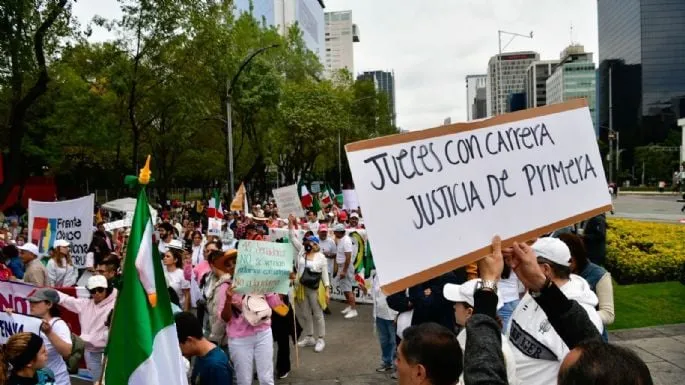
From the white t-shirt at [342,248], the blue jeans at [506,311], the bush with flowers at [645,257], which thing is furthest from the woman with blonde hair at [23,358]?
the bush with flowers at [645,257]

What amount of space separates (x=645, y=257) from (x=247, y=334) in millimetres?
8237

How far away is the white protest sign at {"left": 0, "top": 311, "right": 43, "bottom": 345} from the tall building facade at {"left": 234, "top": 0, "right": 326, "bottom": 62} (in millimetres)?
66133

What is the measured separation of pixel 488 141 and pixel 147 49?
1857 cm

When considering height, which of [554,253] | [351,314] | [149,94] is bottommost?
[351,314]

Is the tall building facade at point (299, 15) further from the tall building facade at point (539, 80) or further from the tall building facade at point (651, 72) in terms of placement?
the tall building facade at point (539, 80)

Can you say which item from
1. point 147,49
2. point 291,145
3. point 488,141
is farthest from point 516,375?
point 291,145

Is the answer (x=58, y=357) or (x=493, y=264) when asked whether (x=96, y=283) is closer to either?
(x=58, y=357)

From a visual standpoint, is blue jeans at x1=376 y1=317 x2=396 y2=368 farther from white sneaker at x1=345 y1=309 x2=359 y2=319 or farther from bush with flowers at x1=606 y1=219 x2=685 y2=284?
bush with flowers at x1=606 y1=219 x2=685 y2=284

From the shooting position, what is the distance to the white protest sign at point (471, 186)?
2791 mm

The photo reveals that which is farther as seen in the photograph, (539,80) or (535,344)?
(539,80)

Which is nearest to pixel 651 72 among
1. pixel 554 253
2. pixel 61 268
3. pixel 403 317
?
pixel 61 268

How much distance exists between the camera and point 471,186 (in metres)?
3.02

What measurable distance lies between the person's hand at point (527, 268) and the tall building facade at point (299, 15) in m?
68.8

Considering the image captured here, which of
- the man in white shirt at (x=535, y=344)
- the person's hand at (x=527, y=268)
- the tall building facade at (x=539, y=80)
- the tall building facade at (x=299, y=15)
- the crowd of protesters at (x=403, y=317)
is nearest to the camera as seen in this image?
the crowd of protesters at (x=403, y=317)
